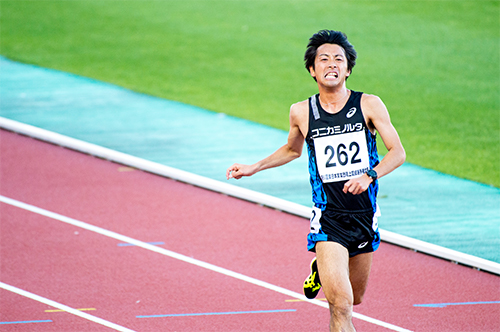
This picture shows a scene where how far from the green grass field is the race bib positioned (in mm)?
4803

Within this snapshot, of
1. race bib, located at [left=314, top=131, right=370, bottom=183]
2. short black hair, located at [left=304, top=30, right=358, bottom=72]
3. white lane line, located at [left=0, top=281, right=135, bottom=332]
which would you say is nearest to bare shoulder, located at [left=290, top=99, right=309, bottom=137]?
race bib, located at [left=314, top=131, right=370, bottom=183]

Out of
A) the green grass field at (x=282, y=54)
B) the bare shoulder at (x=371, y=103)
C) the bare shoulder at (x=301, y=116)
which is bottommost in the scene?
the bare shoulder at (x=301, y=116)

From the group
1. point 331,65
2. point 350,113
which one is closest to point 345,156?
point 350,113

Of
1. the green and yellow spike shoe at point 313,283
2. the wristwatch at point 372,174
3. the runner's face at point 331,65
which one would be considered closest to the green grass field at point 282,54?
the green and yellow spike shoe at point 313,283

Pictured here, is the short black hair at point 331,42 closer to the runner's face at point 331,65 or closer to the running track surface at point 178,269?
the runner's face at point 331,65

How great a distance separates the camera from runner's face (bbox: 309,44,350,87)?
4.85 metres

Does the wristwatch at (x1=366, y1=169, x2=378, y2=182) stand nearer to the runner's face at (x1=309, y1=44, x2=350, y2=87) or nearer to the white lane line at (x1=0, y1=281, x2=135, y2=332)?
the runner's face at (x1=309, y1=44, x2=350, y2=87)

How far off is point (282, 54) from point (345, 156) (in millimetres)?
10819

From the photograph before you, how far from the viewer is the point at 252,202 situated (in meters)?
8.55

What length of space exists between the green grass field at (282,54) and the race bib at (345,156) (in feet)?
15.8

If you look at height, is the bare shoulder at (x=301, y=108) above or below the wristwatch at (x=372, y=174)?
above

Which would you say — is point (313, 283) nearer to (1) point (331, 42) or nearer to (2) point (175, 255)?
(1) point (331, 42)

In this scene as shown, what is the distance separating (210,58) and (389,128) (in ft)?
35.1

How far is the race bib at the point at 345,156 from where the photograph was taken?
4848 millimetres
